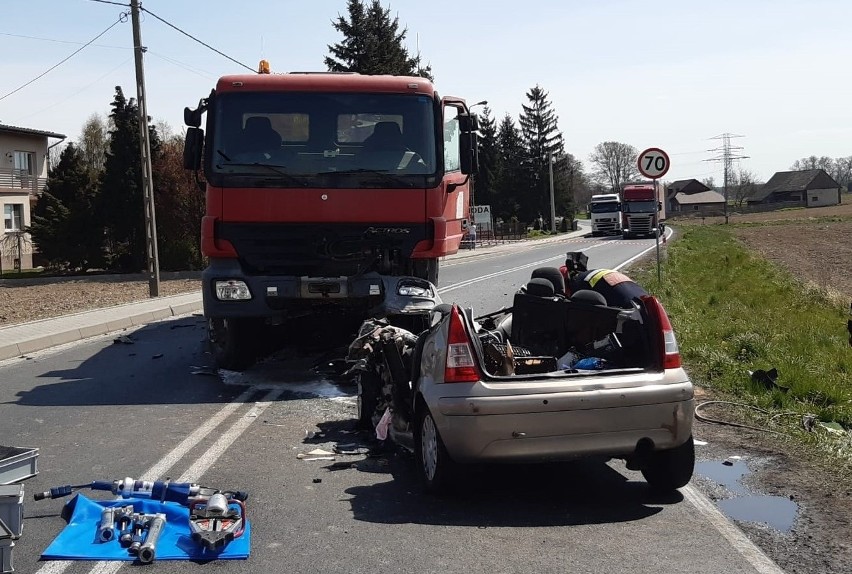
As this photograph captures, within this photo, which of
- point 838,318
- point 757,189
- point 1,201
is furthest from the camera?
point 757,189

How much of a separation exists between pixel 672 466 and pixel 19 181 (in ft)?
180

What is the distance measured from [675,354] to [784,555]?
4.48 ft

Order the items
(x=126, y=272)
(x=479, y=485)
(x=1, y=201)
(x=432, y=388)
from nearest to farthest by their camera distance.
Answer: (x=432, y=388), (x=479, y=485), (x=126, y=272), (x=1, y=201)

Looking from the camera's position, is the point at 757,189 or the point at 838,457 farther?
the point at 757,189

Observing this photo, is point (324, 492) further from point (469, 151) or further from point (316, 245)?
point (469, 151)

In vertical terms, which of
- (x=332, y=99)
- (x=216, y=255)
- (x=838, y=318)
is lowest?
(x=838, y=318)

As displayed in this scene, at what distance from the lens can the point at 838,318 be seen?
1691 centimetres

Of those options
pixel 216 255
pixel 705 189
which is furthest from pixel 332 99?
pixel 705 189

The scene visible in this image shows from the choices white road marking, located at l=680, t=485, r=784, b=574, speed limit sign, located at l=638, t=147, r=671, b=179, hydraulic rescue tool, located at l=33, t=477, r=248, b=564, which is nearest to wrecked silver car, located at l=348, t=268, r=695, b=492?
white road marking, located at l=680, t=485, r=784, b=574

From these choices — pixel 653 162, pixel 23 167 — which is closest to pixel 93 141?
pixel 23 167

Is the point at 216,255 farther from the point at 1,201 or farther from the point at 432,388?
the point at 1,201

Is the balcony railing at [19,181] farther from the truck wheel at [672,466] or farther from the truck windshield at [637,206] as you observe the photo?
the truck wheel at [672,466]

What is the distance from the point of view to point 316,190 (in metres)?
9.41

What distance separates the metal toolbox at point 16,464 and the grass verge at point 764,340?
527 centimetres
